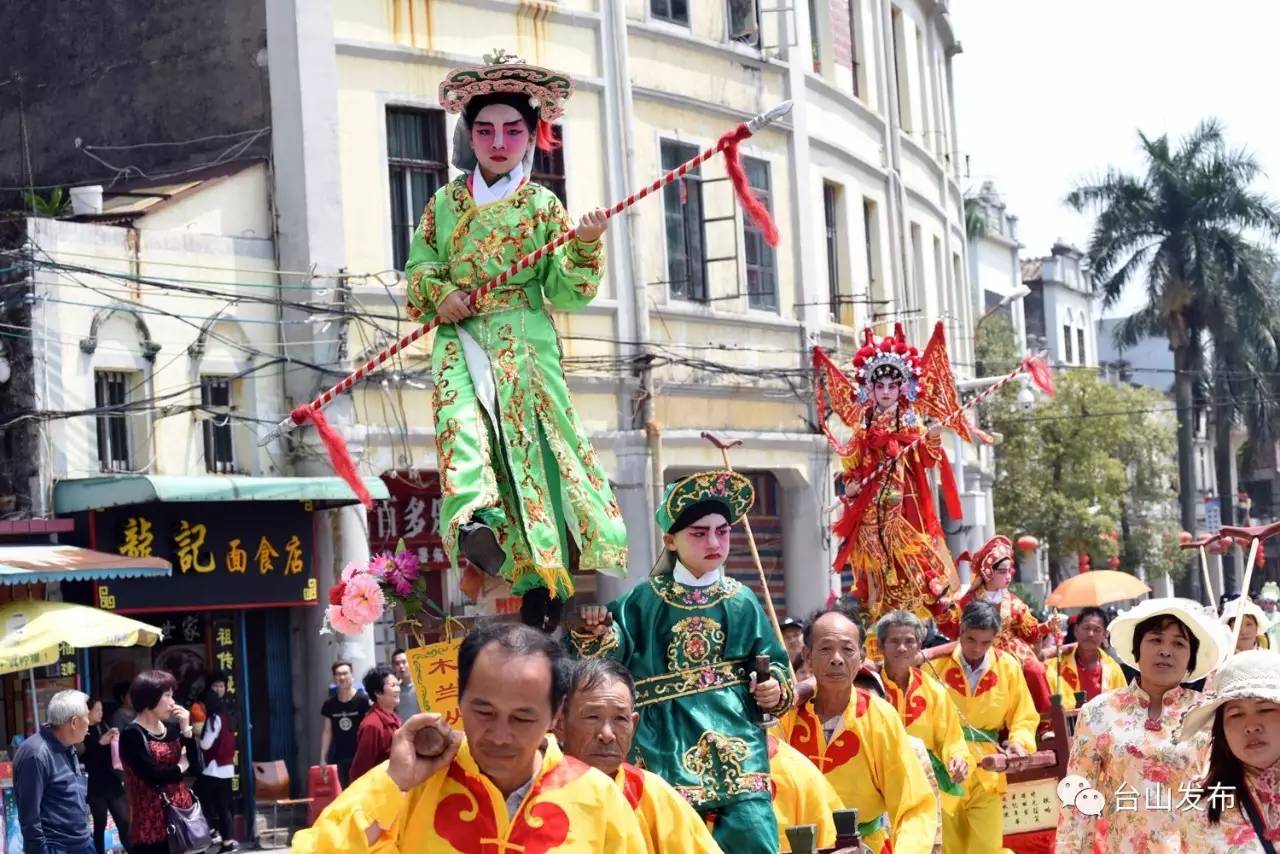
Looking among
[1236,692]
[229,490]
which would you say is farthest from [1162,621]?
[229,490]

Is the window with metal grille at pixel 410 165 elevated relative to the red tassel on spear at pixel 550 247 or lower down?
elevated

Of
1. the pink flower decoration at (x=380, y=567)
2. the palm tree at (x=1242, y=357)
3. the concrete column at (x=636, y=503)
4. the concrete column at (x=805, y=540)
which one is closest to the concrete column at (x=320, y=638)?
the concrete column at (x=636, y=503)

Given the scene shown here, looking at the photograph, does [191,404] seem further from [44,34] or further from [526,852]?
[526,852]

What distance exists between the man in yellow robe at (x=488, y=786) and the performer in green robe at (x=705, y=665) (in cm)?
251

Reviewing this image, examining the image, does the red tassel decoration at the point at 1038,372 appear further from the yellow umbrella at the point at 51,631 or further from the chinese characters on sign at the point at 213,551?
the chinese characters on sign at the point at 213,551

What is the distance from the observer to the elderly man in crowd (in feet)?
39.5

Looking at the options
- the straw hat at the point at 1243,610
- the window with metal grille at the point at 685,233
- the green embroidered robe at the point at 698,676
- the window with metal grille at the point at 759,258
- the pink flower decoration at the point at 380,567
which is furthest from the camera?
the window with metal grille at the point at 759,258

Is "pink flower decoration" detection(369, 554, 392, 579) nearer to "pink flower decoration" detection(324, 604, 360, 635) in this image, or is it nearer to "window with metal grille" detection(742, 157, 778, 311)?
"pink flower decoration" detection(324, 604, 360, 635)

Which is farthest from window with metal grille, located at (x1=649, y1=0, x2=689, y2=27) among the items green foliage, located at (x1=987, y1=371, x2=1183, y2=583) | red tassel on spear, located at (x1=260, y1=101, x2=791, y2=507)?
green foliage, located at (x1=987, y1=371, x2=1183, y2=583)

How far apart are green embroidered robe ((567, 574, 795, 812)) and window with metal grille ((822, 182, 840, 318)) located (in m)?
17.9

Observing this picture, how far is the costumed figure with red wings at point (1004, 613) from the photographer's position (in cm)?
1334

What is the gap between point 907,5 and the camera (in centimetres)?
2972

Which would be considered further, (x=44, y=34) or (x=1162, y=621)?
(x=44, y=34)

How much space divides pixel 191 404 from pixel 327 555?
1.93m
